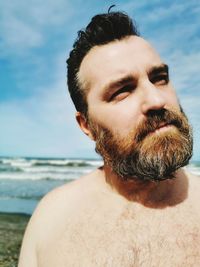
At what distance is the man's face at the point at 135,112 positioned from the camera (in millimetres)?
2131

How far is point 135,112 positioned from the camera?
7.39ft

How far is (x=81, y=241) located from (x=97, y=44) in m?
1.42

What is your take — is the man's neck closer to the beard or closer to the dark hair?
the beard

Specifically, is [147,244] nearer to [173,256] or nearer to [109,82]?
[173,256]

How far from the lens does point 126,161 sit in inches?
89.9

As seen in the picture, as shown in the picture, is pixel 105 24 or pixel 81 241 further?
pixel 105 24

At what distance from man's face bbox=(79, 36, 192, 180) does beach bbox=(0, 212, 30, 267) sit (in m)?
3.55

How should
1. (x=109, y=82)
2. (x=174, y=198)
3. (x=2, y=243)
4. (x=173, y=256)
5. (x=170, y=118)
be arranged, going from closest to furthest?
(x=173, y=256) < (x=170, y=118) < (x=174, y=198) < (x=109, y=82) < (x=2, y=243)

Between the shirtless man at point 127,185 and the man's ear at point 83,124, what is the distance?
0.12m

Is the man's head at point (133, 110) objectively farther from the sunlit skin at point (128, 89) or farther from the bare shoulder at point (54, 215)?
the bare shoulder at point (54, 215)

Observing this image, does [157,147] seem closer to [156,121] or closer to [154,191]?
[156,121]

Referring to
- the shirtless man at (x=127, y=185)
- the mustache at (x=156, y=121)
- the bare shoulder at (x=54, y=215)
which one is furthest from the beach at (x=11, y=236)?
the mustache at (x=156, y=121)

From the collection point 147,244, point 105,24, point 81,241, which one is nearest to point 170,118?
point 147,244

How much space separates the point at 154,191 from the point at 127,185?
184 millimetres
